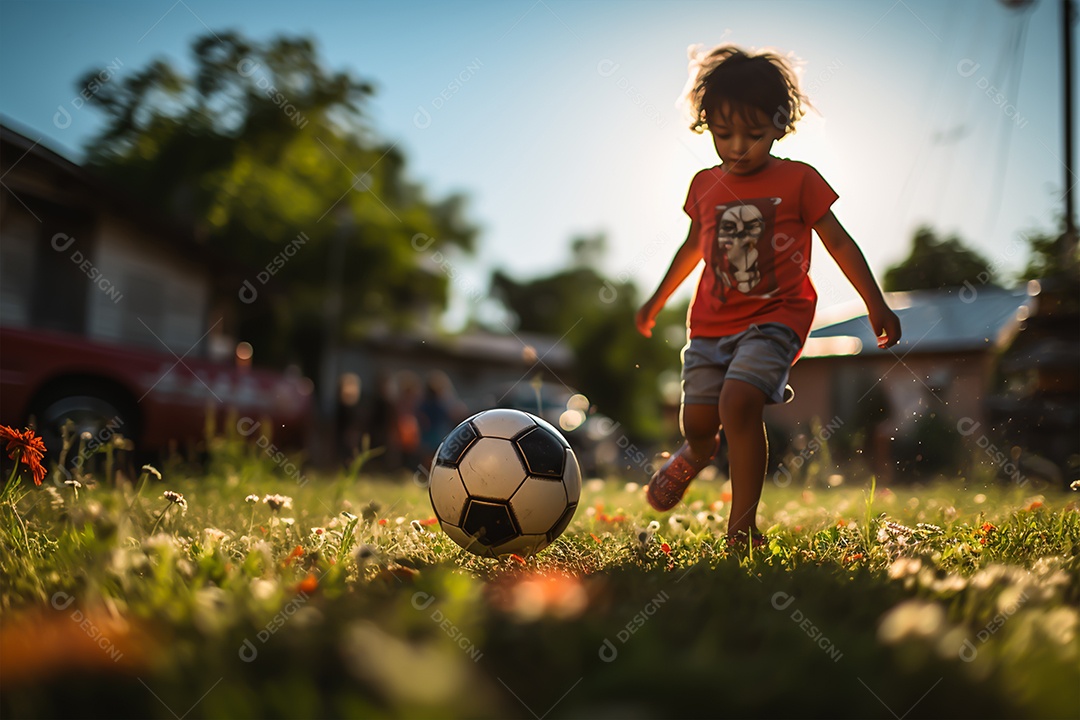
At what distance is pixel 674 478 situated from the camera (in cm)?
330

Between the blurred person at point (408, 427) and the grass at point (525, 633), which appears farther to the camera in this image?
the blurred person at point (408, 427)

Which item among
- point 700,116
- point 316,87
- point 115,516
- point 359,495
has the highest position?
point 316,87

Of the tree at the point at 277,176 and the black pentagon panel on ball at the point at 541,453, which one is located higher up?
the tree at the point at 277,176

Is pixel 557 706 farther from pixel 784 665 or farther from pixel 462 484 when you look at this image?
pixel 462 484

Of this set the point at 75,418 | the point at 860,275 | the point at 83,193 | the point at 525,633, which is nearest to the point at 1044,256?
the point at 860,275

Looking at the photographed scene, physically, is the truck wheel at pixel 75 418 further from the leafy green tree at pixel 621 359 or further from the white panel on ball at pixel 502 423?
the leafy green tree at pixel 621 359

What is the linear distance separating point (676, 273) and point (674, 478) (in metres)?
0.93

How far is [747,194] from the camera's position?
314cm

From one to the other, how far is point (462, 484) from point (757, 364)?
1.18m

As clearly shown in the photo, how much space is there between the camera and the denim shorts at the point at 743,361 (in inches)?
114

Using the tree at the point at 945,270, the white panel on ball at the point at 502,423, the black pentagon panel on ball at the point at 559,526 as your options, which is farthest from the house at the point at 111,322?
the tree at the point at 945,270

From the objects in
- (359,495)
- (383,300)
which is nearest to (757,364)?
(359,495)

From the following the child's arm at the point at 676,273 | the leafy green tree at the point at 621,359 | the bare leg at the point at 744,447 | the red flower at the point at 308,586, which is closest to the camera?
the red flower at the point at 308,586

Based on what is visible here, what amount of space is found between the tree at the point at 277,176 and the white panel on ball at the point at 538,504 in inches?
399
